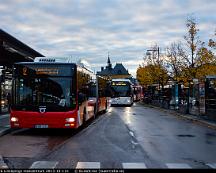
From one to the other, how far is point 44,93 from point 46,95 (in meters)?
0.13

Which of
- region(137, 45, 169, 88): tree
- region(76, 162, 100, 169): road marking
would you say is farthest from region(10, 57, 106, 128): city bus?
region(137, 45, 169, 88): tree

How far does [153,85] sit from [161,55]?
25.6 ft

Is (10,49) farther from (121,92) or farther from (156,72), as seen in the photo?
(156,72)

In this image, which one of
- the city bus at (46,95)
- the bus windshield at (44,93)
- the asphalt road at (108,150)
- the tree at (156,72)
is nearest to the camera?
the asphalt road at (108,150)

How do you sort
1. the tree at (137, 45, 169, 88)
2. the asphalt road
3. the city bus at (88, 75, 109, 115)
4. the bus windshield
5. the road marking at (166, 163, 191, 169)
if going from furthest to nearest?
the tree at (137, 45, 169, 88), the city bus at (88, 75, 109, 115), the bus windshield, the asphalt road, the road marking at (166, 163, 191, 169)

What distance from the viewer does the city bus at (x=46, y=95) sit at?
17.9 meters

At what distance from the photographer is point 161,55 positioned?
62812mm

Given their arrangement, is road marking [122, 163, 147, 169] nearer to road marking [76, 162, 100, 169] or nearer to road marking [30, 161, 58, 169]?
road marking [76, 162, 100, 169]

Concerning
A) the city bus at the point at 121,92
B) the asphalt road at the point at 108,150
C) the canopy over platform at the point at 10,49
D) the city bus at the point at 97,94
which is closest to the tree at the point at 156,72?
the city bus at the point at 121,92

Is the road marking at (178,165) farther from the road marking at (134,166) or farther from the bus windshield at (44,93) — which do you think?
the bus windshield at (44,93)

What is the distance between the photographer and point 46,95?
18125 millimetres

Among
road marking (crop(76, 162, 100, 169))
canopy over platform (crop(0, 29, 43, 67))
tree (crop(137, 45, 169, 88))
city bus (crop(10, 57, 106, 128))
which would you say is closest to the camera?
road marking (crop(76, 162, 100, 169))

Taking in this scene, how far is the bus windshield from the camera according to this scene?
59.0ft

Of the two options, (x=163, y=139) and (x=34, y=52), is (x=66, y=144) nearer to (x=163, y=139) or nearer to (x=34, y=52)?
(x=163, y=139)
